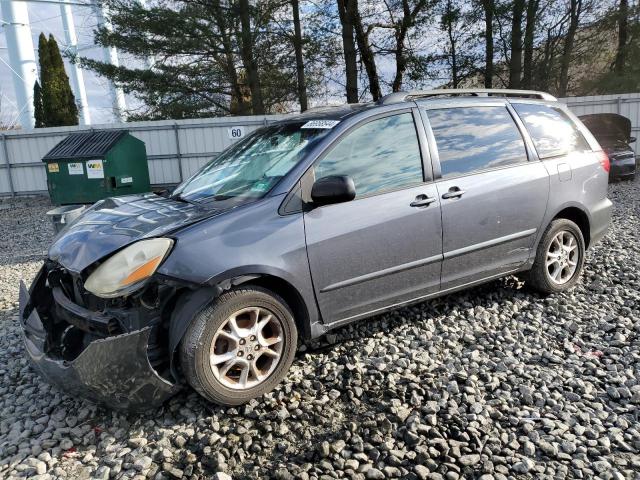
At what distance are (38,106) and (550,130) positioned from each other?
22189 mm

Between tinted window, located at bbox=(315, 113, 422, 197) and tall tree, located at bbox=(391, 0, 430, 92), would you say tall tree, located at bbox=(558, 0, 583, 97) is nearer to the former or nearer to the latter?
tall tree, located at bbox=(391, 0, 430, 92)

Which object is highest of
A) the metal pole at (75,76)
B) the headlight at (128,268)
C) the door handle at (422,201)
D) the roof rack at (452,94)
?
the metal pole at (75,76)

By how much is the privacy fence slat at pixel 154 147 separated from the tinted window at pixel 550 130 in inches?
408

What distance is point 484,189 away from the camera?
12.5 feet

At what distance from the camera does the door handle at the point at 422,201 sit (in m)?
3.50

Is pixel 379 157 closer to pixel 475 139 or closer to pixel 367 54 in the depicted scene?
pixel 475 139

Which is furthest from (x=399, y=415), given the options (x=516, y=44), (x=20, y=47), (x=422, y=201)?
(x=20, y=47)

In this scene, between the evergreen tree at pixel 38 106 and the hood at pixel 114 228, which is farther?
the evergreen tree at pixel 38 106

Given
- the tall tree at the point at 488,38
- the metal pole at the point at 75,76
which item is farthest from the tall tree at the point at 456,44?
the metal pole at the point at 75,76

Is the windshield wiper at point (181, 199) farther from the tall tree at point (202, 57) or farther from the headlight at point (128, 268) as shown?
the tall tree at point (202, 57)

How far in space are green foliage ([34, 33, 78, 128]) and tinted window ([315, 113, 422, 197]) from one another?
20297 mm

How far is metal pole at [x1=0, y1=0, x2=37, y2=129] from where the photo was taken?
21938 mm

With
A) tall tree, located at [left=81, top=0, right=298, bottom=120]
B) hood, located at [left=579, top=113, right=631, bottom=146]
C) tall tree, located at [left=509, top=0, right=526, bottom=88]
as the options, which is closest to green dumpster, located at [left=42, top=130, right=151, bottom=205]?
tall tree, located at [left=81, top=0, right=298, bottom=120]

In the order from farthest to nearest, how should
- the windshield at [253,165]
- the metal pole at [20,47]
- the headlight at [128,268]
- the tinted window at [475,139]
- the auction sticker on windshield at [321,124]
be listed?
the metal pole at [20,47] < the tinted window at [475,139] < the auction sticker on windshield at [321,124] < the windshield at [253,165] < the headlight at [128,268]
